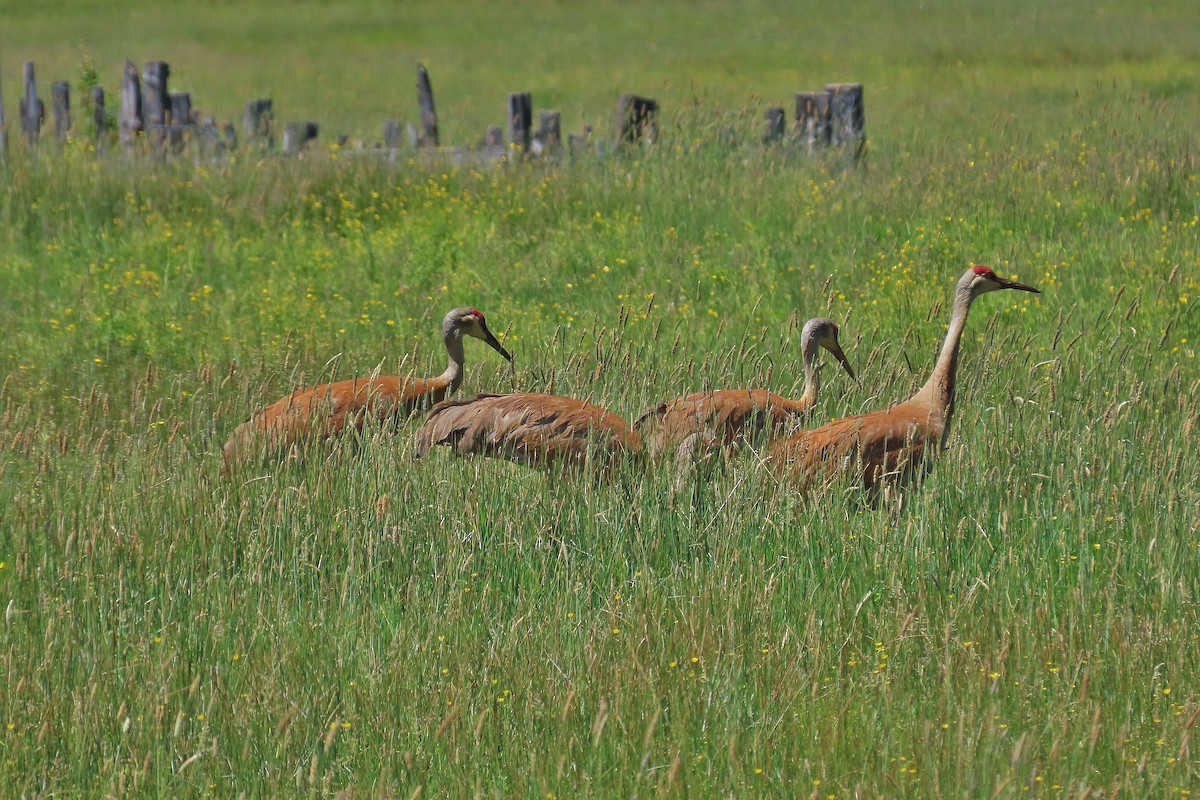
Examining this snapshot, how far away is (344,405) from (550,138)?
680cm

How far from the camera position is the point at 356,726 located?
146 inches

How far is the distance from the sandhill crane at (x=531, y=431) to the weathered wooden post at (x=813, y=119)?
715 centimetres

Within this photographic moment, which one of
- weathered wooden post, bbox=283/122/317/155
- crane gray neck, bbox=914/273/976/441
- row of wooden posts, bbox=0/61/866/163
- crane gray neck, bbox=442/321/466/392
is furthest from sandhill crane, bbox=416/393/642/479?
weathered wooden post, bbox=283/122/317/155

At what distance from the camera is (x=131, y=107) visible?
13.6 m

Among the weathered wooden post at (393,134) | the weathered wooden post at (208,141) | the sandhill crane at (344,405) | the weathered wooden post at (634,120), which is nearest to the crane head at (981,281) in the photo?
the sandhill crane at (344,405)

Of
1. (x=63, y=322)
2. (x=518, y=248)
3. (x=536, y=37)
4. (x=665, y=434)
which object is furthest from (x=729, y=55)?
(x=665, y=434)

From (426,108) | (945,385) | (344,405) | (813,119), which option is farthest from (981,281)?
(426,108)

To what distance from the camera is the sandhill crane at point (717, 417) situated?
225 inches

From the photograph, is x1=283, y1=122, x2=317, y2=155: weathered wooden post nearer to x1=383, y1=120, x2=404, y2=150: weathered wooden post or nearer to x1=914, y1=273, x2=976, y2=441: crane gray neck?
x1=383, y1=120, x2=404, y2=150: weathered wooden post

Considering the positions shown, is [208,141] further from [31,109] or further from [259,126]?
[31,109]

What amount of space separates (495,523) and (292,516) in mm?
750

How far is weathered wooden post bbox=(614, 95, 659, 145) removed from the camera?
12448 millimetres

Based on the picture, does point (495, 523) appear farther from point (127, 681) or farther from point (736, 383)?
point (736, 383)

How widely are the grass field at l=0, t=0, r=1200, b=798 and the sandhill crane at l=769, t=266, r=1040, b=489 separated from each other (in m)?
0.21
